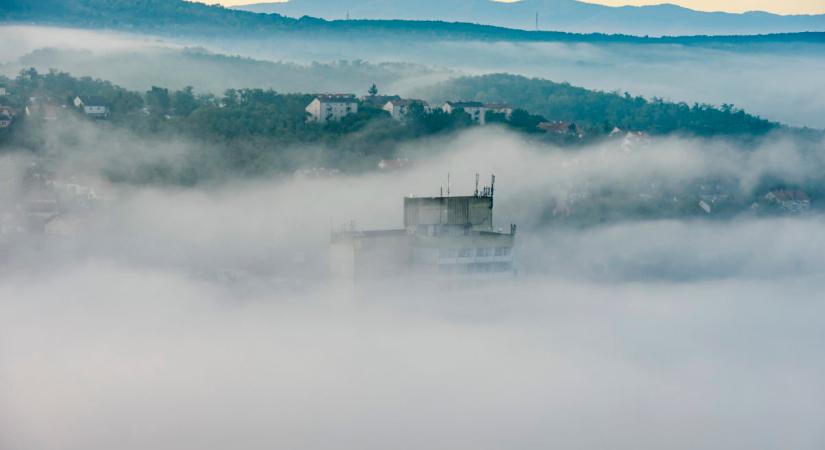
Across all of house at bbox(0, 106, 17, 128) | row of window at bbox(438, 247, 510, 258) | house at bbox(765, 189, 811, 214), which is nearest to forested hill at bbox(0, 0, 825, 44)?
house at bbox(0, 106, 17, 128)

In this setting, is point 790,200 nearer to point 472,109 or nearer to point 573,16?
point 472,109

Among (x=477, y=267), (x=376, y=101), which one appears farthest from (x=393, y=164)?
(x=477, y=267)

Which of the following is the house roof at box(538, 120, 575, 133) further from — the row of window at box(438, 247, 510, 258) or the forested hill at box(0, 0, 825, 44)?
the row of window at box(438, 247, 510, 258)

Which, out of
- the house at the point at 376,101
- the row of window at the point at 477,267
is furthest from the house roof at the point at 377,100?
the row of window at the point at 477,267

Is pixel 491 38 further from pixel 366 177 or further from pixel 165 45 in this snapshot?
pixel 366 177

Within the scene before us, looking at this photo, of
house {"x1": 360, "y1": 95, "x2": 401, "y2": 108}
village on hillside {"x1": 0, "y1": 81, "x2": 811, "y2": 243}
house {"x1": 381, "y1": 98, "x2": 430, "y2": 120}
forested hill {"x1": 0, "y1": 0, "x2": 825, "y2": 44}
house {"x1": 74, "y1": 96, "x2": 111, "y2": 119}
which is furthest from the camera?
forested hill {"x1": 0, "y1": 0, "x2": 825, "y2": 44}
